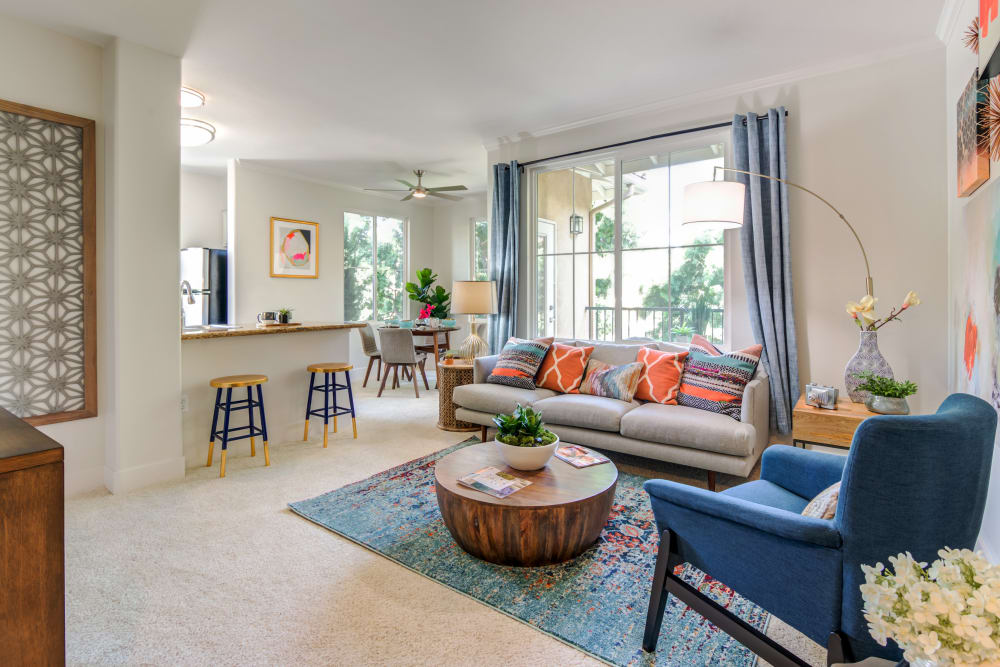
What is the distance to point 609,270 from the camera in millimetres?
4516

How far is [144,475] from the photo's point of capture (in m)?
3.10

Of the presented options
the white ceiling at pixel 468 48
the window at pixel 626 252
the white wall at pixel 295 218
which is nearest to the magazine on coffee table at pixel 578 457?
the window at pixel 626 252

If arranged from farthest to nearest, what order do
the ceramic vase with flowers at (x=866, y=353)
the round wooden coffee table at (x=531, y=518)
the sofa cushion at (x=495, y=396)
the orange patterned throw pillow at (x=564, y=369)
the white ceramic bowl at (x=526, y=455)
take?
the orange patterned throw pillow at (x=564, y=369), the sofa cushion at (x=495, y=396), the ceramic vase with flowers at (x=866, y=353), the white ceramic bowl at (x=526, y=455), the round wooden coffee table at (x=531, y=518)

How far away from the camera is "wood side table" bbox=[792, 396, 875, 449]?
8.73 ft

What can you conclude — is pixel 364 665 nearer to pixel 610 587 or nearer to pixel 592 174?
pixel 610 587

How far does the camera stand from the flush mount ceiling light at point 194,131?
13.4 ft

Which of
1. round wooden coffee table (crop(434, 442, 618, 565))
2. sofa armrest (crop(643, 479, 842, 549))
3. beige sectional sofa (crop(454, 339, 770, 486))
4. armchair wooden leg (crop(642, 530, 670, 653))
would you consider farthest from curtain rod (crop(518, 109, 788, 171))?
armchair wooden leg (crop(642, 530, 670, 653))

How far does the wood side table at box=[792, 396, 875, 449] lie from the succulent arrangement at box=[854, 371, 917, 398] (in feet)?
0.39

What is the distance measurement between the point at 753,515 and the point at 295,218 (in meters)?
6.49

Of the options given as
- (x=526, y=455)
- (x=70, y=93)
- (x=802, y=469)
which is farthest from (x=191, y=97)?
(x=802, y=469)

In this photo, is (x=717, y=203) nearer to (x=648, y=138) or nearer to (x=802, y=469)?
(x=648, y=138)

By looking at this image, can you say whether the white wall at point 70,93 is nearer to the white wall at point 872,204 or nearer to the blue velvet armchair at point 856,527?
the blue velvet armchair at point 856,527

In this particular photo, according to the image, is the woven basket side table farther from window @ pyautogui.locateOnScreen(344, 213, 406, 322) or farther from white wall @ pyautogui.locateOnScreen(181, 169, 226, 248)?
white wall @ pyautogui.locateOnScreen(181, 169, 226, 248)

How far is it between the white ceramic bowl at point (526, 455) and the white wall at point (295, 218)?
4.92 m
